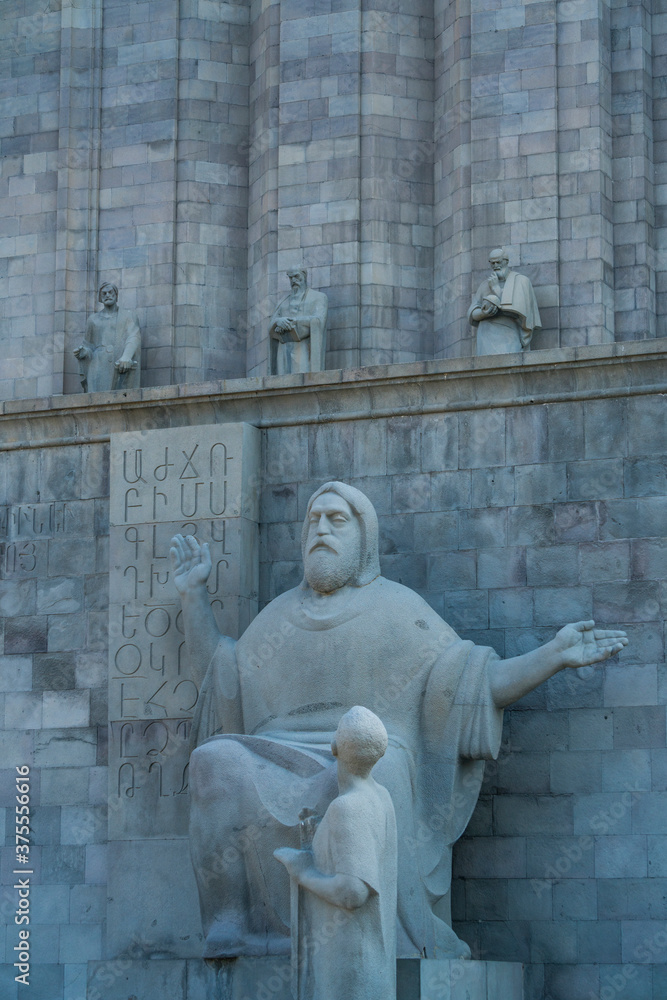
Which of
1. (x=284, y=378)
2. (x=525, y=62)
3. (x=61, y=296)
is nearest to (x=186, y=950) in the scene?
(x=284, y=378)

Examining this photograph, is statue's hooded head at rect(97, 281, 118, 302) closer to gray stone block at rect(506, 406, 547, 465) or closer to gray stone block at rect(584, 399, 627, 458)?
gray stone block at rect(506, 406, 547, 465)

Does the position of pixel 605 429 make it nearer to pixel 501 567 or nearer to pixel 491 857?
pixel 501 567

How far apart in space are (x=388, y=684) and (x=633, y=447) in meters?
2.89

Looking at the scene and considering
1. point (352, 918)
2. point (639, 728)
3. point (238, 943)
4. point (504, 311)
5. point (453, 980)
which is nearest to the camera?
point (352, 918)

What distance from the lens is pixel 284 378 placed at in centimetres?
1664

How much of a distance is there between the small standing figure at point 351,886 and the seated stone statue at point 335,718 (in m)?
1.04

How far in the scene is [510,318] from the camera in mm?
19000

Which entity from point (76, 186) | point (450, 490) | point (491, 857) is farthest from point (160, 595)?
point (76, 186)

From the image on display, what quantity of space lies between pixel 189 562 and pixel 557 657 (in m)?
3.25

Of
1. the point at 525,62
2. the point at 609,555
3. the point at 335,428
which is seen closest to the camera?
the point at 609,555

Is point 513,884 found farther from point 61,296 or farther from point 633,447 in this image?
point 61,296

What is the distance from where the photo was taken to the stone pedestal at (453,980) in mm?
12906

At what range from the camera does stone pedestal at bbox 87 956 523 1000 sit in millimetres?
12992

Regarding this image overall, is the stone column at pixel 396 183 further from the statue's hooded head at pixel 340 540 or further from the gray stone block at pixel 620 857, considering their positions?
the gray stone block at pixel 620 857
